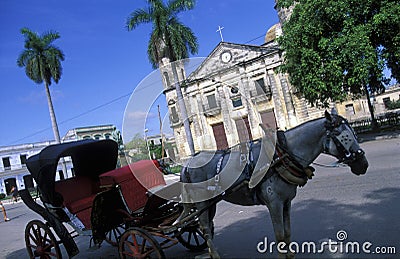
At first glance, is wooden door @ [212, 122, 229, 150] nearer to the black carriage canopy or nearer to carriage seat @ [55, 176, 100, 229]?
the black carriage canopy

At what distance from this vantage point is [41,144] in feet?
160

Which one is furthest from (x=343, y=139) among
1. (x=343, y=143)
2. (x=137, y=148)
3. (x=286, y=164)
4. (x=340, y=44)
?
(x=340, y=44)

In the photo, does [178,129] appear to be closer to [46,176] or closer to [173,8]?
[46,176]

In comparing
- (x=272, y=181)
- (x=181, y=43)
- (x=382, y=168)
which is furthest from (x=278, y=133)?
(x=181, y=43)

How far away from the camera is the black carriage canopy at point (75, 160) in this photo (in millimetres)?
4691

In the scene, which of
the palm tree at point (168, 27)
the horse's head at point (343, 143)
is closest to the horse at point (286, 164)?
the horse's head at point (343, 143)

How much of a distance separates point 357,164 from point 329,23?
14.6m

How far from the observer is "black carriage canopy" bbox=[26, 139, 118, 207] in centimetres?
469

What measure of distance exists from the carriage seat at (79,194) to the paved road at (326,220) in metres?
0.94

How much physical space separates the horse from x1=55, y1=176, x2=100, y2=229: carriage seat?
2262mm

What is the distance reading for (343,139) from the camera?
3289 mm

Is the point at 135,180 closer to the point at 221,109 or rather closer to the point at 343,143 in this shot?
the point at 221,109

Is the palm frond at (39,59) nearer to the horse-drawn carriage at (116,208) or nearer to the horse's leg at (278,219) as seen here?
the horse-drawn carriage at (116,208)

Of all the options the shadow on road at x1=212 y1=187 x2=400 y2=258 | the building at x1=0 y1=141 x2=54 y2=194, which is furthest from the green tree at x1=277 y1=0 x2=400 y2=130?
the building at x1=0 y1=141 x2=54 y2=194
